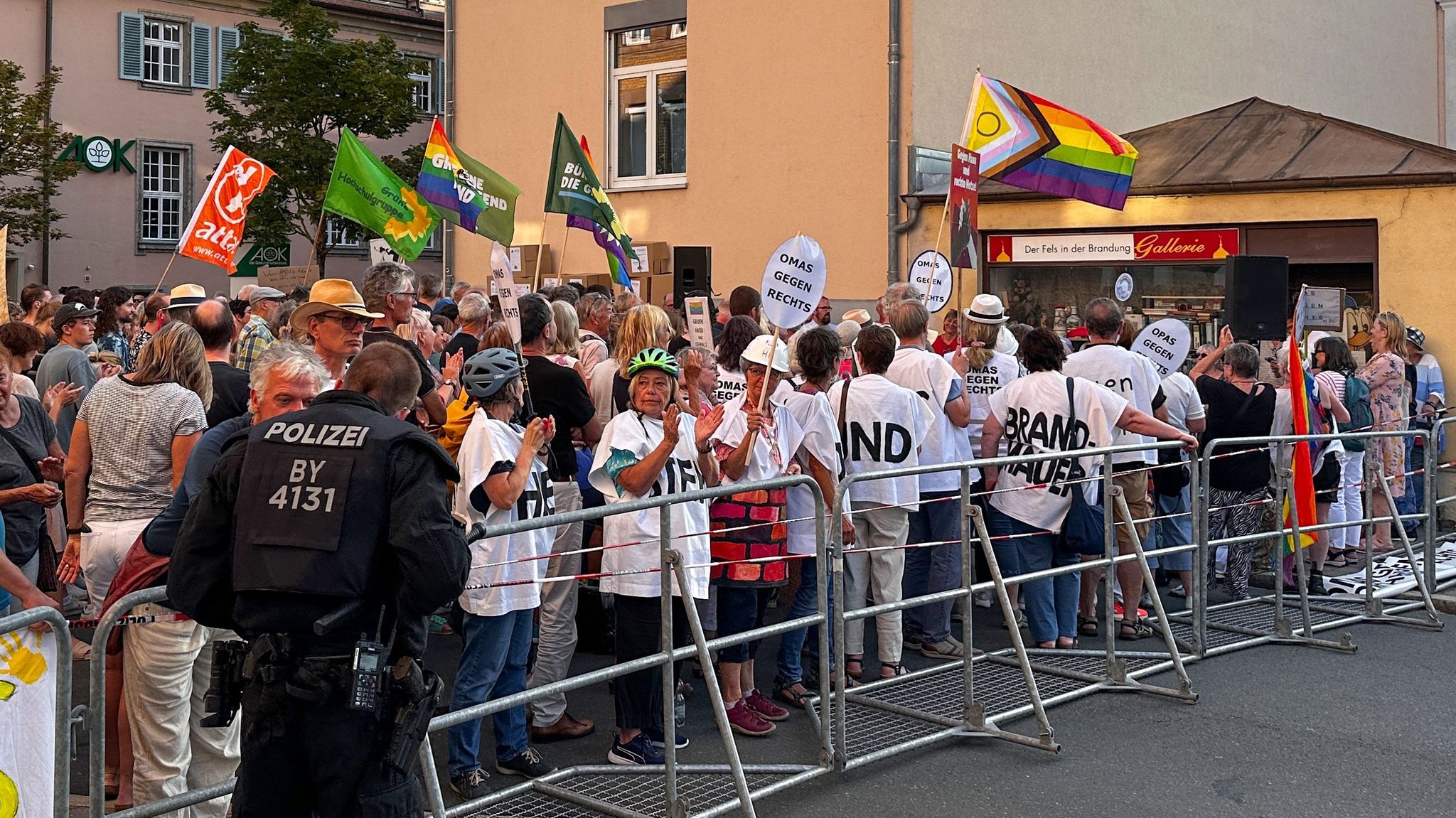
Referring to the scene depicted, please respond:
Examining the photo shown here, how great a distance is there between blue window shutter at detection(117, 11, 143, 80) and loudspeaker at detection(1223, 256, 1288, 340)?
32695mm

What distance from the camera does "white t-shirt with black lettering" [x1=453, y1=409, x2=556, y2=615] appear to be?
19.5 feet

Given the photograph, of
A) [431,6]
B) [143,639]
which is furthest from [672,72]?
[431,6]

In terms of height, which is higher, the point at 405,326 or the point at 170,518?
the point at 405,326

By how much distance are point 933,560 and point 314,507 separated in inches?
211

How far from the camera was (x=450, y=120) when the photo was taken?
22.3 metres

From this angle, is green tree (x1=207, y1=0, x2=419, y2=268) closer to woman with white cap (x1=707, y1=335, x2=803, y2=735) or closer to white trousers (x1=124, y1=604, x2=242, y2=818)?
woman with white cap (x1=707, y1=335, x2=803, y2=735)

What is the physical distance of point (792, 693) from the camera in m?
7.45

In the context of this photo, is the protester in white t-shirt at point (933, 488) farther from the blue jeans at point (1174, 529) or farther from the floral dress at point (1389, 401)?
the floral dress at point (1389, 401)

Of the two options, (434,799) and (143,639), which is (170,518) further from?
(434,799)

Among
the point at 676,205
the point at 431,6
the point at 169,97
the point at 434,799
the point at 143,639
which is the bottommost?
the point at 434,799

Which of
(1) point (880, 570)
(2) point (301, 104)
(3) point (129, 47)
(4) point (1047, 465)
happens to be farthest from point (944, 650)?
(3) point (129, 47)

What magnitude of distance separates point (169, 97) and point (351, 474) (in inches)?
1462

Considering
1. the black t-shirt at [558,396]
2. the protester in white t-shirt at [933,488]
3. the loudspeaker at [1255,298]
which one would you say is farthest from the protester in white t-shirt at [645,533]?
the loudspeaker at [1255,298]

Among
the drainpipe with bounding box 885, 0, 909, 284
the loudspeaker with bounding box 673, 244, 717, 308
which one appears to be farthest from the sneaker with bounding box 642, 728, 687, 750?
the drainpipe with bounding box 885, 0, 909, 284
